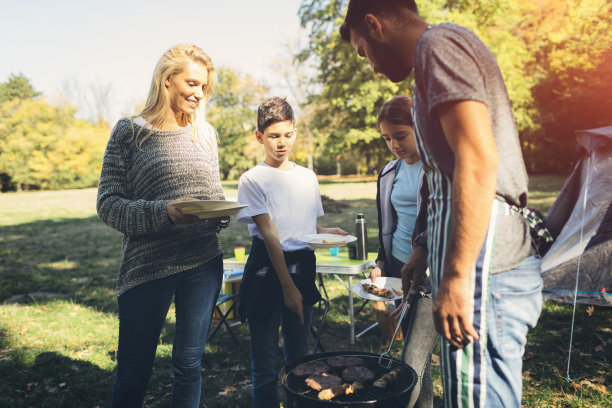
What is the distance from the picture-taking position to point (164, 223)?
1910 millimetres

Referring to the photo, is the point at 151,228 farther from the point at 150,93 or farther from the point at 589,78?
the point at 589,78

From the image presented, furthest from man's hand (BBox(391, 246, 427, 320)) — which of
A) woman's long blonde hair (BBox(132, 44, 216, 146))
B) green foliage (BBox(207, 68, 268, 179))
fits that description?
green foliage (BBox(207, 68, 268, 179))

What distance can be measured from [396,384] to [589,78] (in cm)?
1653

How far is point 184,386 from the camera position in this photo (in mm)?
2158

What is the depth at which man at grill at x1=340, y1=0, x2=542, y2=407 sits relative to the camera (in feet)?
3.67

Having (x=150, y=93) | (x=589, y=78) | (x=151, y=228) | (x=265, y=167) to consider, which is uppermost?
(x=589, y=78)

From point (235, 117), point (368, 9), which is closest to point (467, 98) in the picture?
point (368, 9)

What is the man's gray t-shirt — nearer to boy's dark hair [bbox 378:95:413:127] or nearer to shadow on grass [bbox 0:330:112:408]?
boy's dark hair [bbox 378:95:413:127]

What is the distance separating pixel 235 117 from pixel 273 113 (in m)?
40.2

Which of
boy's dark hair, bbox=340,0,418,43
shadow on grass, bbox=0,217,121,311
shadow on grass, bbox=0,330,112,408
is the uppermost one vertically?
boy's dark hair, bbox=340,0,418,43

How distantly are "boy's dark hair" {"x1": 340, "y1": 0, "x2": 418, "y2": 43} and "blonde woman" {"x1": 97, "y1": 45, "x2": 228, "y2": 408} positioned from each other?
3.16ft

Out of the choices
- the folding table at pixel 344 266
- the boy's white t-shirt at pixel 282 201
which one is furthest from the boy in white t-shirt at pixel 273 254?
the folding table at pixel 344 266

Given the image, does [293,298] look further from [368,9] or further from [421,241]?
[368,9]

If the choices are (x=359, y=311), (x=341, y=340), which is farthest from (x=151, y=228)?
(x=359, y=311)
